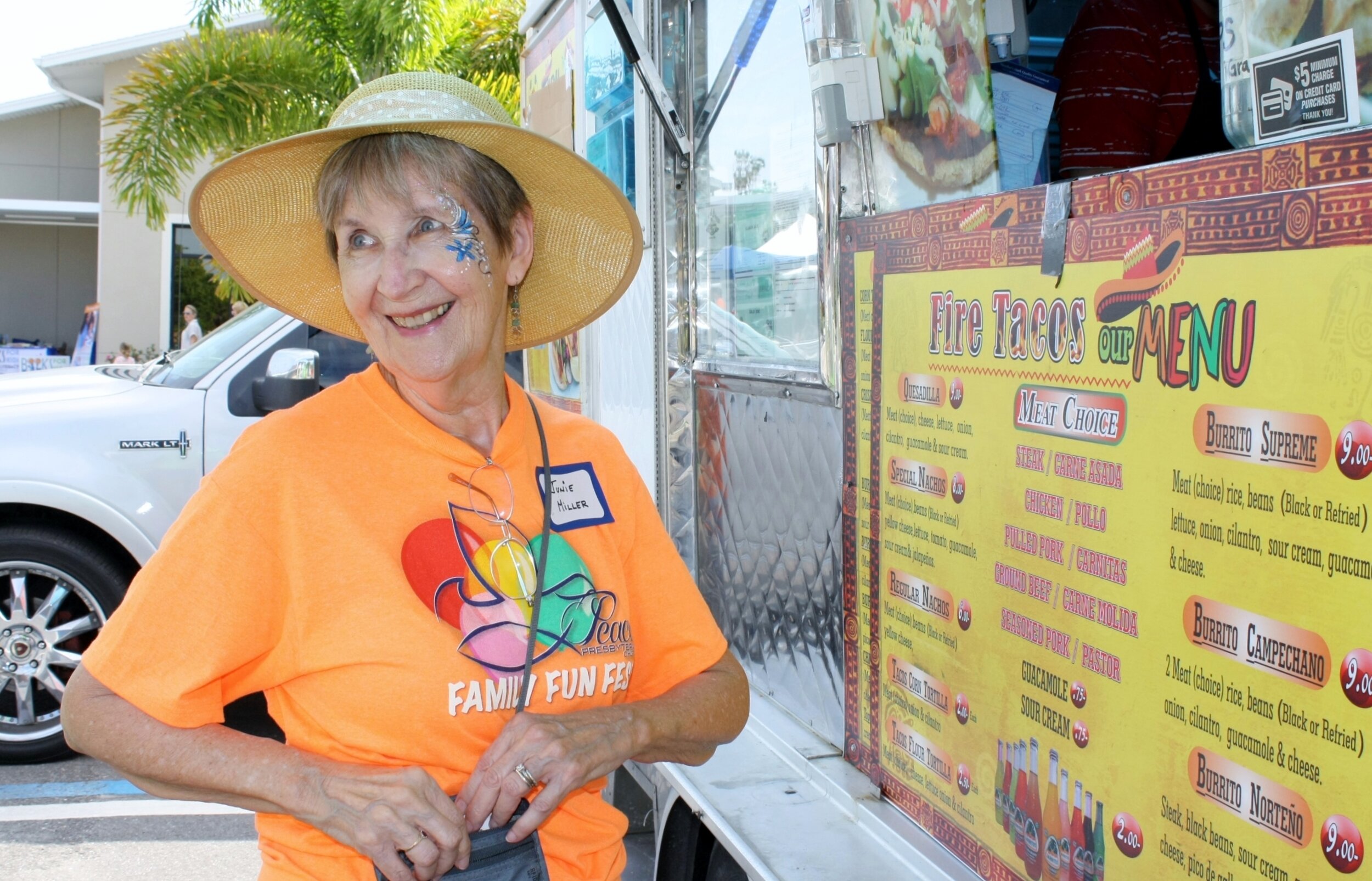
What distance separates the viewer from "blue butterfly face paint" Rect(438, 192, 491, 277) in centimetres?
179

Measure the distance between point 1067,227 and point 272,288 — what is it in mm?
1410

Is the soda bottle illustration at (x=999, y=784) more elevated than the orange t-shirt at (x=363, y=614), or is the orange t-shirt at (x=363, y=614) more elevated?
the orange t-shirt at (x=363, y=614)

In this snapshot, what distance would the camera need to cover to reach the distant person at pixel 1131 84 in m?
2.38

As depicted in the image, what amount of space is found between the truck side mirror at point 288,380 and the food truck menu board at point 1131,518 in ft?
11.1

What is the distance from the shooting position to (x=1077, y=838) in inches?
60.9

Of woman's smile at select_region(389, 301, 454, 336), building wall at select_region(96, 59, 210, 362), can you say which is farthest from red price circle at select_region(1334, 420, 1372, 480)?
building wall at select_region(96, 59, 210, 362)

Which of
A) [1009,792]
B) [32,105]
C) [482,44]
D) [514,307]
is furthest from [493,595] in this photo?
[32,105]

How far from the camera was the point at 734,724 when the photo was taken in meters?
1.88

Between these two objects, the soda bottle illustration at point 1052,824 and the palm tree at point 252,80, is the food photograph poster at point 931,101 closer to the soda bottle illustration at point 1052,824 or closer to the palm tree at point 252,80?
the soda bottle illustration at point 1052,824

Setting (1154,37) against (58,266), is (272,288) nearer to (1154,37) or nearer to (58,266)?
(1154,37)

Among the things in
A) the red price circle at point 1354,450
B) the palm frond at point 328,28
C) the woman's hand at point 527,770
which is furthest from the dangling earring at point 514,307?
the palm frond at point 328,28

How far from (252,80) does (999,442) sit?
12.8m

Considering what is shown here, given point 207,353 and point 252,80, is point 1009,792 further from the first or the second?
point 252,80

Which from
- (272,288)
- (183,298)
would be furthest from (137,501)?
(183,298)
